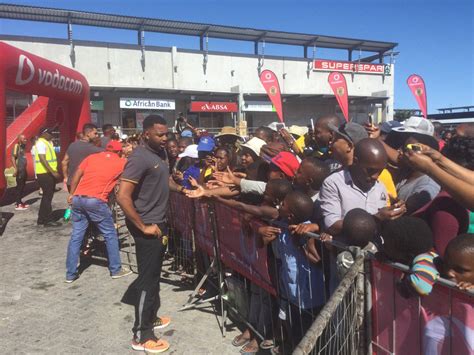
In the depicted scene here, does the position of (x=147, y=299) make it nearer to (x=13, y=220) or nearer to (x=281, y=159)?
(x=281, y=159)

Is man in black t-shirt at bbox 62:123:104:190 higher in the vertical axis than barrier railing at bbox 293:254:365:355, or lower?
higher

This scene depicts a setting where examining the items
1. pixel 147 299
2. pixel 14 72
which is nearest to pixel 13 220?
pixel 14 72

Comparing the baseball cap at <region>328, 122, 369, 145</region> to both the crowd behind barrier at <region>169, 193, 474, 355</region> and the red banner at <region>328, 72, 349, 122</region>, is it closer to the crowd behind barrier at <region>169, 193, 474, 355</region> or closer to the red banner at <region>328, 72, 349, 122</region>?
the crowd behind barrier at <region>169, 193, 474, 355</region>

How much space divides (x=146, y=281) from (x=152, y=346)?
0.56m

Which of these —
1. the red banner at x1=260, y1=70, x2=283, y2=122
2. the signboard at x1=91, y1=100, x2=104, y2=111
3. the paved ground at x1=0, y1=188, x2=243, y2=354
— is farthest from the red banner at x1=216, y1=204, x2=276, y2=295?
the signboard at x1=91, y1=100, x2=104, y2=111

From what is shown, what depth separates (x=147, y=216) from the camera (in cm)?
350

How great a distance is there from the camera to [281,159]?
11.0 feet

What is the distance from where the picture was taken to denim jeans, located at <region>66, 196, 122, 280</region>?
4973 millimetres

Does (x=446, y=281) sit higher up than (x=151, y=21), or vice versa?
(x=151, y=21)

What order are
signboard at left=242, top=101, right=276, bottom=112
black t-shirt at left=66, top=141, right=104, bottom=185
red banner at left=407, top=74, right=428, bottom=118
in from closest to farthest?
black t-shirt at left=66, top=141, right=104, bottom=185
red banner at left=407, top=74, right=428, bottom=118
signboard at left=242, top=101, right=276, bottom=112

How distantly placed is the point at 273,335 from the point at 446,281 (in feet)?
6.33

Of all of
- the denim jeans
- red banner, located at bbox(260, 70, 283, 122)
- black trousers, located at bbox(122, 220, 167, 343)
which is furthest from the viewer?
red banner, located at bbox(260, 70, 283, 122)

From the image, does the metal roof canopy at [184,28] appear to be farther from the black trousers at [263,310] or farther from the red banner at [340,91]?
the black trousers at [263,310]

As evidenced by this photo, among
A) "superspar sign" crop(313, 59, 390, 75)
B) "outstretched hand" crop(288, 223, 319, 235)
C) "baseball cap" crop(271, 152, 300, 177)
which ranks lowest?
"outstretched hand" crop(288, 223, 319, 235)
